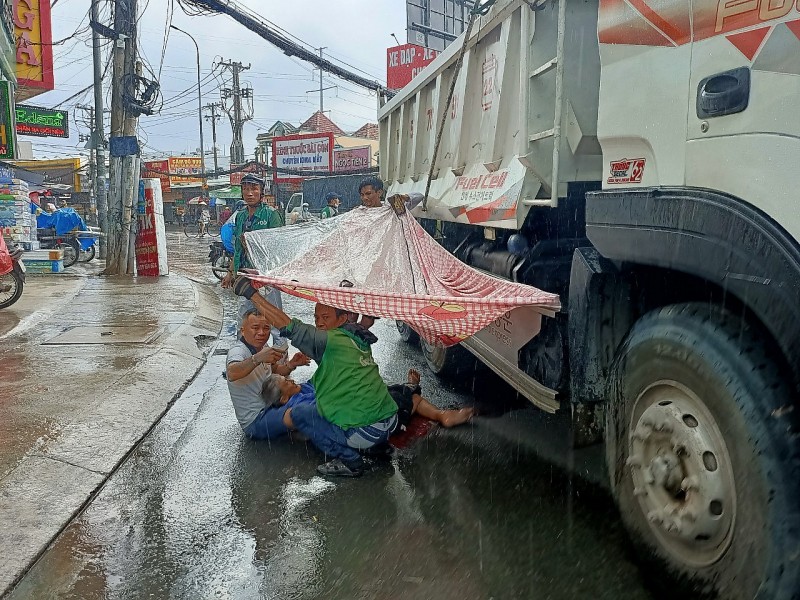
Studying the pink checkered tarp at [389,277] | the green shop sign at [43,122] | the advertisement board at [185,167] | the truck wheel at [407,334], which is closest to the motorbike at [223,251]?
the truck wheel at [407,334]

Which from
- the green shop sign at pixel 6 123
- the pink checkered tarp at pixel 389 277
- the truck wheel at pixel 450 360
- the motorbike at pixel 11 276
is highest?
the green shop sign at pixel 6 123

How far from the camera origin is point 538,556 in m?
2.88

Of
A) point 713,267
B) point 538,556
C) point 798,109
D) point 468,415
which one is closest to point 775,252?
point 713,267

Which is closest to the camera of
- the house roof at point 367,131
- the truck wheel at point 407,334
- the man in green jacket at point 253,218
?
the man in green jacket at point 253,218

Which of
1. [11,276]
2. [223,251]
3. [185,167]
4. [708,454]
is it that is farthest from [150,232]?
[185,167]

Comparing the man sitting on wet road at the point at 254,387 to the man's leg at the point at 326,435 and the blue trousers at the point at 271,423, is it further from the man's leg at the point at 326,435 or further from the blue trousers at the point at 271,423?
the man's leg at the point at 326,435

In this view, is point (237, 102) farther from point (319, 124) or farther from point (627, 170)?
point (627, 170)

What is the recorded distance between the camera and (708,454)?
85.1 inches

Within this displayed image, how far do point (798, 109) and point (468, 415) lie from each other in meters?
2.96

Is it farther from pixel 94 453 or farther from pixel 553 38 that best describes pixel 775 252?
pixel 94 453

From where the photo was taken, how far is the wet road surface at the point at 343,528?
8.96ft

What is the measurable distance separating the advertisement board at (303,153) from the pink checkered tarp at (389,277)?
3292cm

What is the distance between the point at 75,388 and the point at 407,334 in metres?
3.20

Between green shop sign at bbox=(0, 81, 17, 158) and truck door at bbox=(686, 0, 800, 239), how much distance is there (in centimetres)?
1170
